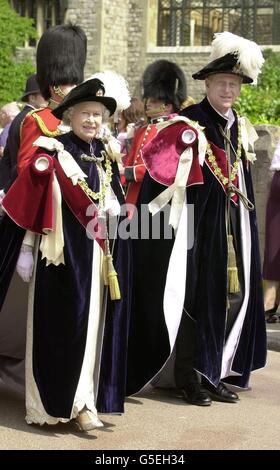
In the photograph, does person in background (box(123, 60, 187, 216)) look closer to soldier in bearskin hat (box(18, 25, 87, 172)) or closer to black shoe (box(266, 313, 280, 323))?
soldier in bearskin hat (box(18, 25, 87, 172))

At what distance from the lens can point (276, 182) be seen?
9.02 m

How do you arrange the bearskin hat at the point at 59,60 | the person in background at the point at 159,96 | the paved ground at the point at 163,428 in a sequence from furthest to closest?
the person in background at the point at 159,96 → the bearskin hat at the point at 59,60 → the paved ground at the point at 163,428

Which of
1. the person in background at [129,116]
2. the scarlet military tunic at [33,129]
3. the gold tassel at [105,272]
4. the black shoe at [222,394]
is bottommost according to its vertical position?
the black shoe at [222,394]

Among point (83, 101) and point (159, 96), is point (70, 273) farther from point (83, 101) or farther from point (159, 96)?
point (159, 96)

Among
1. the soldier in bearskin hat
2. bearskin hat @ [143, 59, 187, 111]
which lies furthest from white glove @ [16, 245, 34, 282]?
bearskin hat @ [143, 59, 187, 111]

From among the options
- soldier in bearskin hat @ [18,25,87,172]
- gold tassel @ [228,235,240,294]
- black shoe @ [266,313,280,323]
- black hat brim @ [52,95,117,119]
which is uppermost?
soldier in bearskin hat @ [18,25,87,172]

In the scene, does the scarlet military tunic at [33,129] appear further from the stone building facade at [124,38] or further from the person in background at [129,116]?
the stone building facade at [124,38]

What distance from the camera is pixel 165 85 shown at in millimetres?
6820

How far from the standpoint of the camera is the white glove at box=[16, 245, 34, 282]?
5.31 m

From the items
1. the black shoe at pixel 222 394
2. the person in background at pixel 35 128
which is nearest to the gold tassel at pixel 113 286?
the person in background at pixel 35 128

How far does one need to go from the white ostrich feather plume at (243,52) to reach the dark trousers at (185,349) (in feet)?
4.78

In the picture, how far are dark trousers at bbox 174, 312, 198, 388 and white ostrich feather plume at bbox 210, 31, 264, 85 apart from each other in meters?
1.46

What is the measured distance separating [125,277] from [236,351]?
→ 41.2 inches

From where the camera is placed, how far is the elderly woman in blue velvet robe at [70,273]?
17.3 feet
